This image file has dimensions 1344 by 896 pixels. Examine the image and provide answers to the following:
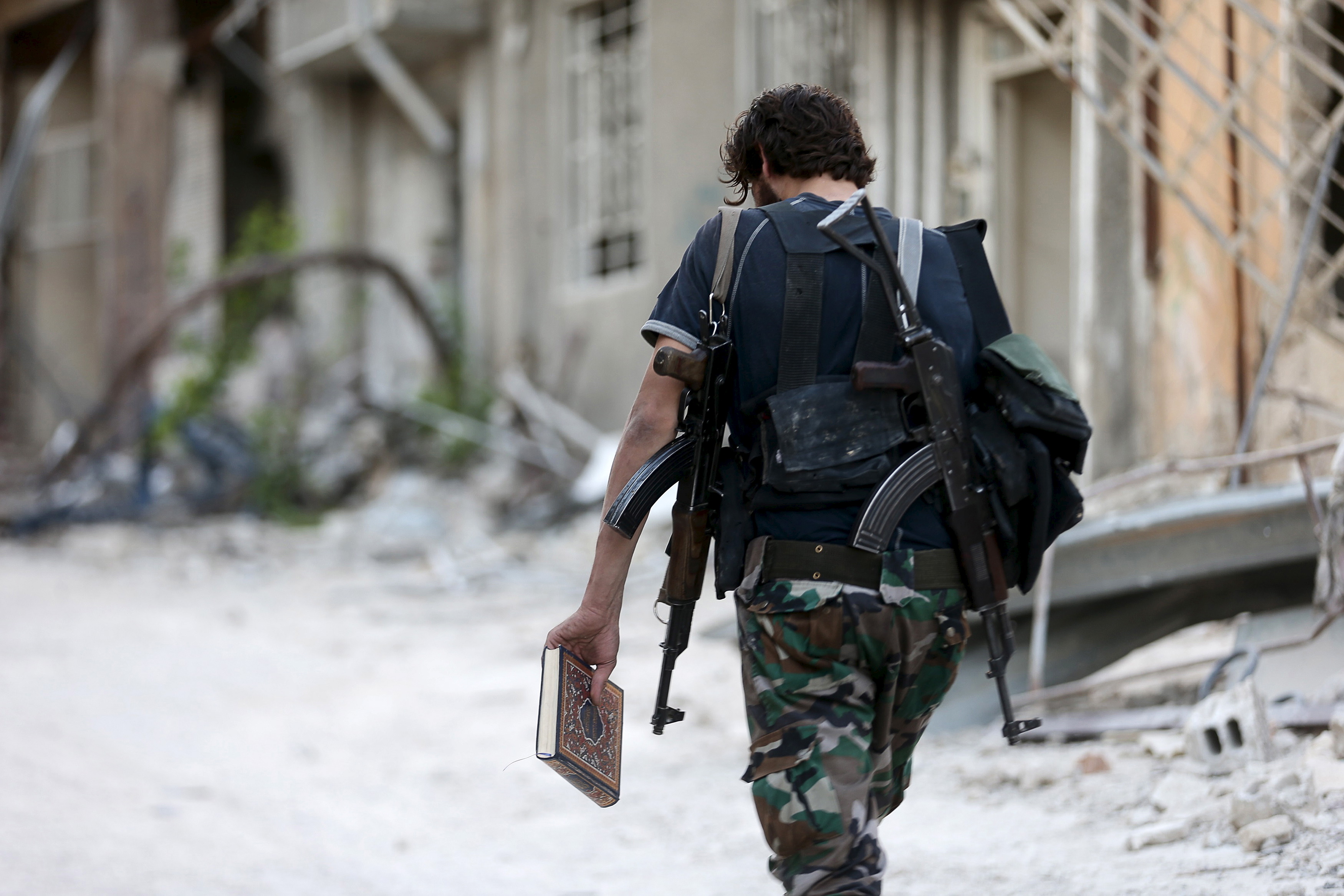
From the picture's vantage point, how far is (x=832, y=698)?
6.47 feet

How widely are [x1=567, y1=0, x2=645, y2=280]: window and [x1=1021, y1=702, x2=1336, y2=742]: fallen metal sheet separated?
19.5 feet

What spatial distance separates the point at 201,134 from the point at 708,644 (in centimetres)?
1066

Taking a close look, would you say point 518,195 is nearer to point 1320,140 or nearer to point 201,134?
point 201,134

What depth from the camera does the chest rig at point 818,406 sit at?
6.50ft

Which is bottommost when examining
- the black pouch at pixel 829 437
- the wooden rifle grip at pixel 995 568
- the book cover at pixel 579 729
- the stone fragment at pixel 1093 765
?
the stone fragment at pixel 1093 765

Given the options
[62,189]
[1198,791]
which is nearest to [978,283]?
[1198,791]

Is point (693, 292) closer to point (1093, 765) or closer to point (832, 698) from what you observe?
point (832, 698)

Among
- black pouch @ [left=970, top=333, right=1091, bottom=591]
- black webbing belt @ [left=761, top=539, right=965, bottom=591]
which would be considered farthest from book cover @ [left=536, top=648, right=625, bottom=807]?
black pouch @ [left=970, top=333, right=1091, bottom=591]

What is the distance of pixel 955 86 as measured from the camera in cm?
720

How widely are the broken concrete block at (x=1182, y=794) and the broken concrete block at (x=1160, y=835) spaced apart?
10 centimetres

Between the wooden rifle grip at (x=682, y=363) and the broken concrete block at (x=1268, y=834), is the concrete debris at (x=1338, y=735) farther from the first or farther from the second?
the wooden rifle grip at (x=682, y=363)

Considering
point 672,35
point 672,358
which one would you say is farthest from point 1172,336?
point 672,35

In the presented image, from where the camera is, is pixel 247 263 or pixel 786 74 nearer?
pixel 786 74

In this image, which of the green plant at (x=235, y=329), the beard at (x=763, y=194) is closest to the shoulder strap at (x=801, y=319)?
the beard at (x=763, y=194)
